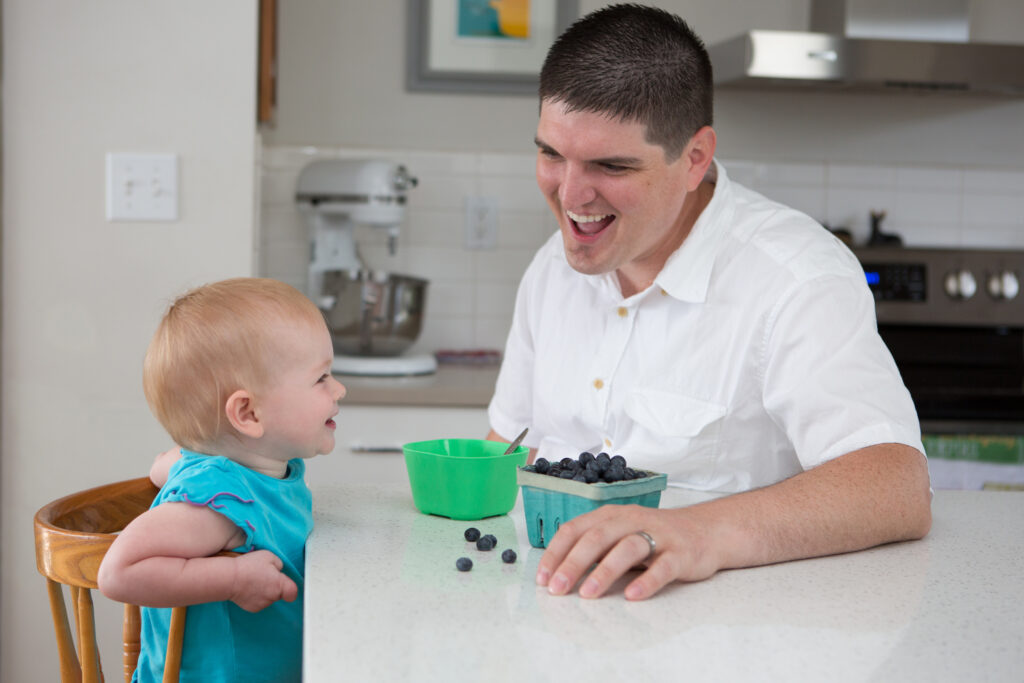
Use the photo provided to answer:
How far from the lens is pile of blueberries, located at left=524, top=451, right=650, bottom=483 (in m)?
1.00

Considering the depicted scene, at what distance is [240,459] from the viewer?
115 centimetres

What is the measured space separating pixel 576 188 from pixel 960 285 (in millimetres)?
1844

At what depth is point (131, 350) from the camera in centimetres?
219

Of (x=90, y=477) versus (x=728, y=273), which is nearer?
(x=728, y=273)

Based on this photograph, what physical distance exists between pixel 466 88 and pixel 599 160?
171 cm

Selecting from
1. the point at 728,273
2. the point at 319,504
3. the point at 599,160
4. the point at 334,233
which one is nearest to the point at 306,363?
the point at 319,504

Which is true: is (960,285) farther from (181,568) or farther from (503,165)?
(181,568)

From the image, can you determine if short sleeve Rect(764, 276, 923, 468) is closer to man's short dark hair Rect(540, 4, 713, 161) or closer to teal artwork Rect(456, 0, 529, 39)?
man's short dark hair Rect(540, 4, 713, 161)

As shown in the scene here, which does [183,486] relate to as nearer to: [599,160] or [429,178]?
[599,160]

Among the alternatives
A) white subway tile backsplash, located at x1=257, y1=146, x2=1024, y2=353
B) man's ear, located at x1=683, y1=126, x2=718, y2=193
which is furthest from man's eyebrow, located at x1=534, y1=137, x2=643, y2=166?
white subway tile backsplash, located at x1=257, y1=146, x2=1024, y2=353

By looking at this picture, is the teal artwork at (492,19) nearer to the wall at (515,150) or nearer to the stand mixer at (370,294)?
the wall at (515,150)

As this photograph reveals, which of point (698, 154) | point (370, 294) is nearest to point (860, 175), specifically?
point (370, 294)

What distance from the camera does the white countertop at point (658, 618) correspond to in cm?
73

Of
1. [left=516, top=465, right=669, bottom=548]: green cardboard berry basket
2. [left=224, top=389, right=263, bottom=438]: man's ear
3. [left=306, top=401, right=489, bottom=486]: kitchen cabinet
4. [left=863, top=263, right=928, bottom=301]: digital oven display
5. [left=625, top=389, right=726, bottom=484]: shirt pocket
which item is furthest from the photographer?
[left=863, top=263, right=928, bottom=301]: digital oven display
